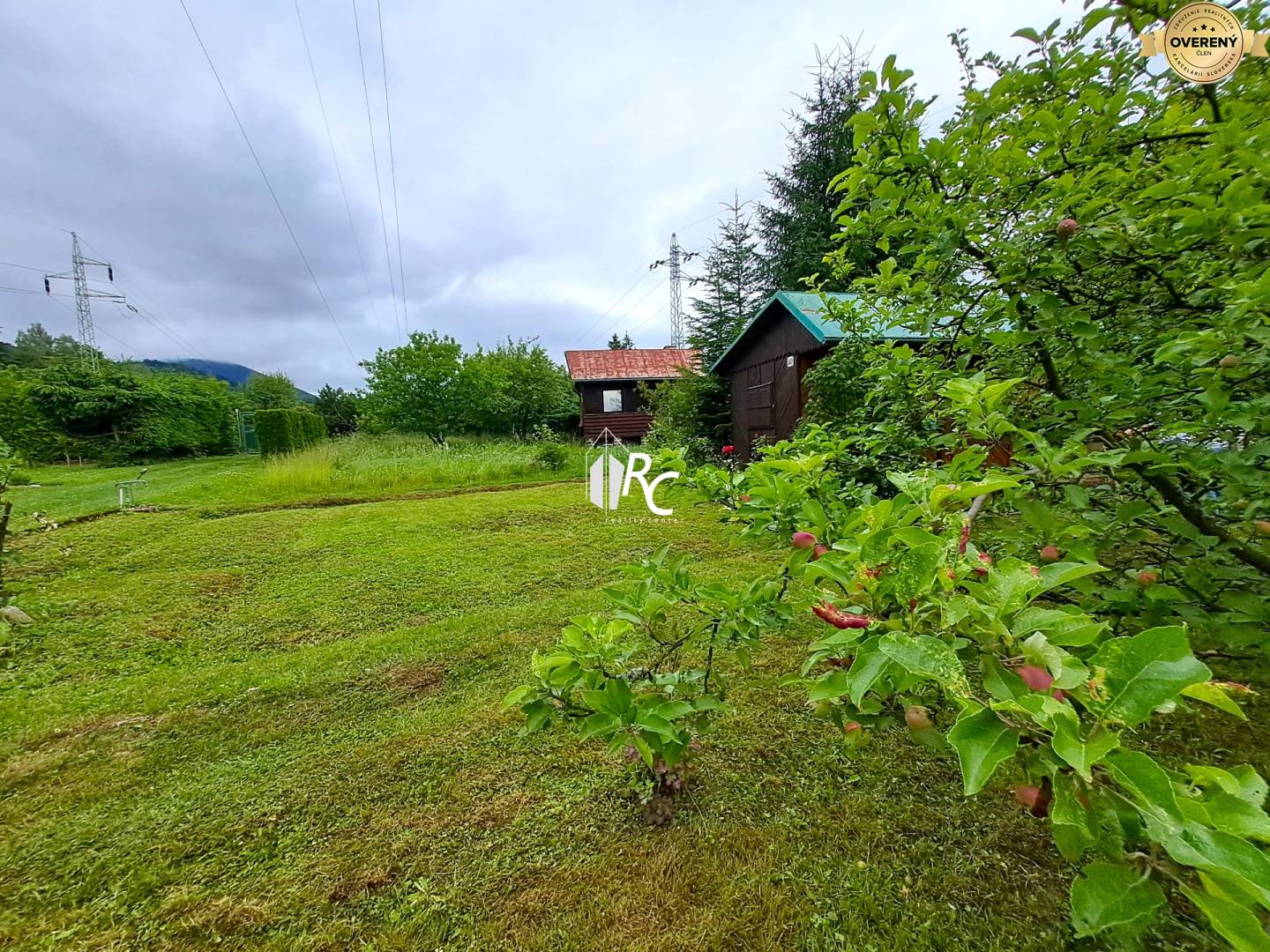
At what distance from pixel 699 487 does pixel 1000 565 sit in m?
0.79

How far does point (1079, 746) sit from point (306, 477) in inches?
419

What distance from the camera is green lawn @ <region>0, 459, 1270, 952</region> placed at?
1233 mm

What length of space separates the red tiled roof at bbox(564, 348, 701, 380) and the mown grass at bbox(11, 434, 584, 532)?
241 inches

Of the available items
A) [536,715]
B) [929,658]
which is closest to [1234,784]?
[929,658]

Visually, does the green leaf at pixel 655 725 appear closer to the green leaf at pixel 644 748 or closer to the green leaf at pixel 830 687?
the green leaf at pixel 644 748

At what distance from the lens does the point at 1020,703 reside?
17.3 inches

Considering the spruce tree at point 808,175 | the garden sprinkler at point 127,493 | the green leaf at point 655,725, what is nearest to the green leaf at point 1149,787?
the green leaf at point 655,725

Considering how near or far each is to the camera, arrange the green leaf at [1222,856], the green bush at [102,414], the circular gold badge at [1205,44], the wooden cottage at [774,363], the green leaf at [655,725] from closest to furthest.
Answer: the green leaf at [1222,856], the green leaf at [655,725], the circular gold badge at [1205,44], the wooden cottage at [774,363], the green bush at [102,414]

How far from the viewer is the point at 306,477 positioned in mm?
8797

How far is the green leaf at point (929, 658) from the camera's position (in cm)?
45

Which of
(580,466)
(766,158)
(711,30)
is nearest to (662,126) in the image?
(766,158)

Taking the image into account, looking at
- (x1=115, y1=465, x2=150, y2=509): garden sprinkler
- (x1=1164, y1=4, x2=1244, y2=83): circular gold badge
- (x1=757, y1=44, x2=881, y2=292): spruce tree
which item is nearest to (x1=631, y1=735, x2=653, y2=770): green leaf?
(x1=1164, y1=4, x2=1244, y2=83): circular gold badge

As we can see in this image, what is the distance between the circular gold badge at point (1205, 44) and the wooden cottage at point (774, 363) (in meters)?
4.90

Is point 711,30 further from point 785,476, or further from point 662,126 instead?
point 785,476
